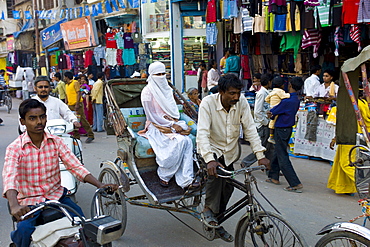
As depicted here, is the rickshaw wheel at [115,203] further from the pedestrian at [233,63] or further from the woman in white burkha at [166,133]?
the pedestrian at [233,63]

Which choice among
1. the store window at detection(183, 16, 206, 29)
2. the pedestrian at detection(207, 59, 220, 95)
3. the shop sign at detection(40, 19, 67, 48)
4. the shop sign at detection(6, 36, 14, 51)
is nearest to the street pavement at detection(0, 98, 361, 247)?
the pedestrian at detection(207, 59, 220, 95)

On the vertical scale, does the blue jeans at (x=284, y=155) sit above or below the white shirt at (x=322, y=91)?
below

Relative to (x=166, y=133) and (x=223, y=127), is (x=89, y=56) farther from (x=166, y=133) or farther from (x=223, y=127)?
(x=223, y=127)

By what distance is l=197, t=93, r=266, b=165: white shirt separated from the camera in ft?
12.2

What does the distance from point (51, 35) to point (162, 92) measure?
19.5 m

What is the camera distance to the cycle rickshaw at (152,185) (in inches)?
127

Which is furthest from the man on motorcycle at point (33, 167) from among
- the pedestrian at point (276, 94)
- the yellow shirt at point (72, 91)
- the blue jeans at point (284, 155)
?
the yellow shirt at point (72, 91)

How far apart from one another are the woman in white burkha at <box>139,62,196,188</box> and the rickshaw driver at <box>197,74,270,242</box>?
661 mm

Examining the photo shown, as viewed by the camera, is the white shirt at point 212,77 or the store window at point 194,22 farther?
the store window at point 194,22

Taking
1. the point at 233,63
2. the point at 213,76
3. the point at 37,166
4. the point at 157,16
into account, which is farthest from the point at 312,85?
the point at 157,16

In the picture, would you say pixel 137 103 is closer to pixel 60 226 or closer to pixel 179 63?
pixel 60 226

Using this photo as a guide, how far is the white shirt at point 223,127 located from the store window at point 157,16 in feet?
38.3

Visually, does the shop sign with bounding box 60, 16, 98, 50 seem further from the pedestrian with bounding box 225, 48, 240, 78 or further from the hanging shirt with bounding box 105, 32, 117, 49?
the pedestrian with bounding box 225, 48, 240, 78

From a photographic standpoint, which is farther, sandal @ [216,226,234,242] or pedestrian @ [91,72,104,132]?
pedestrian @ [91,72,104,132]
